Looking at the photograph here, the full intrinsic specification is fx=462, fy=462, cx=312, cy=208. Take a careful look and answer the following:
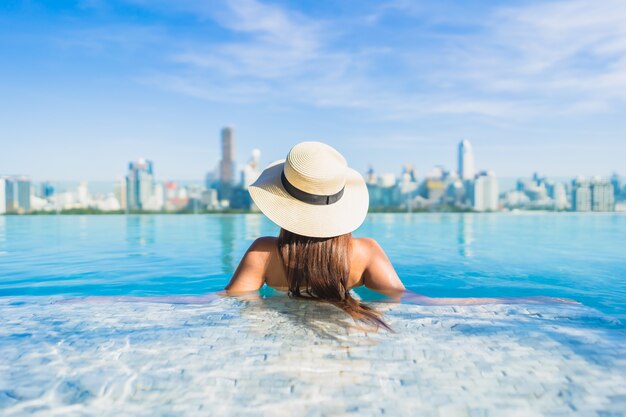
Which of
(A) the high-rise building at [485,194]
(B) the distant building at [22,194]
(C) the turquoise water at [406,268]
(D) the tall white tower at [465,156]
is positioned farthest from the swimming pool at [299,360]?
(D) the tall white tower at [465,156]

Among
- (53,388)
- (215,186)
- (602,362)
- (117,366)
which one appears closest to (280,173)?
(117,366)

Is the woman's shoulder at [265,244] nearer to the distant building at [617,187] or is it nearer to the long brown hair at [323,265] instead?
the long brown hair at [323,265]

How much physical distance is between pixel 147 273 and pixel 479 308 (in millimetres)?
3294

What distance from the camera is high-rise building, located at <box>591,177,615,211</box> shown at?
25641 mm

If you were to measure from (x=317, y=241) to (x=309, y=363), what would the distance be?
66 centimetres

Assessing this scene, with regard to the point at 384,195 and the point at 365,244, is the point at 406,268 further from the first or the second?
the point at 384,195

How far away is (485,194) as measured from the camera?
28094 mm

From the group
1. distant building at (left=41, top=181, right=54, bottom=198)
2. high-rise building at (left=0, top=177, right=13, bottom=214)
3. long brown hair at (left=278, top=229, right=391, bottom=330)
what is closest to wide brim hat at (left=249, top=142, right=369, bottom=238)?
long brown hair at (left=278, top=229, right=391, bottom=330)

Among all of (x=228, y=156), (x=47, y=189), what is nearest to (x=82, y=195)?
(x=47, y=189)

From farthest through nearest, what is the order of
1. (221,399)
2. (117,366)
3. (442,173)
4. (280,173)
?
(442,173), (280,173), (117,366), (221,399)

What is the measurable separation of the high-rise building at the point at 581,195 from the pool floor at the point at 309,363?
27.7 m

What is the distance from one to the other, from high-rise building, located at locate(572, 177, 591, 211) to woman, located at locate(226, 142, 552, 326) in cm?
2774

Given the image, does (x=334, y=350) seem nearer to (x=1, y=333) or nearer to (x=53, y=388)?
(x=53, y=388)

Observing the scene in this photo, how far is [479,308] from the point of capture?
84.0 inches
